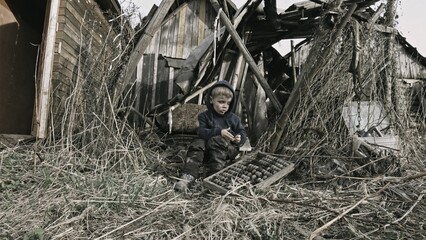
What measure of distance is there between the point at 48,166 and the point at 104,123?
77cm

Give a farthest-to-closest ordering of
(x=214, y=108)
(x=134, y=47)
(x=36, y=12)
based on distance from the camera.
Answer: (x=36, y=12) → (x=134, y=47) → (x=214, y=108)

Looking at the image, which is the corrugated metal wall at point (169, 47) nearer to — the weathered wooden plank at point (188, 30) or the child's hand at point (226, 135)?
the weathered wooden plank at point (188, 30)

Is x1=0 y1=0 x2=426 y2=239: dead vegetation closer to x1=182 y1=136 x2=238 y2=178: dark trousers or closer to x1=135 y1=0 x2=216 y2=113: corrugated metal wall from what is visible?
x1=182 y1=136 x2=238 y2=178: dark trousers

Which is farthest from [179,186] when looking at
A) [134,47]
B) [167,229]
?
[134,47]

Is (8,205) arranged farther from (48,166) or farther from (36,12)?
(36,12)

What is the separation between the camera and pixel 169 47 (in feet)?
31.4

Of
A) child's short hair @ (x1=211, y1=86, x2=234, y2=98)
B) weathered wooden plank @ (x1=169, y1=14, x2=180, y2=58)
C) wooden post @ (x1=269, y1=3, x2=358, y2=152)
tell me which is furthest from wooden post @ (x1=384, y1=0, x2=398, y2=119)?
weathered wooden plank @ (x1=169, y1=14, x2=180, y2=58)

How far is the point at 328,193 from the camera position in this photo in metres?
2.69

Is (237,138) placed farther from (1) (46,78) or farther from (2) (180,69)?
(2) (180,69)

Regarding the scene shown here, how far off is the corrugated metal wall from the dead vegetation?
468cm

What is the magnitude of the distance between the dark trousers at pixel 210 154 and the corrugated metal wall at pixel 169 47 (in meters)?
5.76

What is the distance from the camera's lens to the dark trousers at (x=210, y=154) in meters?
3.24

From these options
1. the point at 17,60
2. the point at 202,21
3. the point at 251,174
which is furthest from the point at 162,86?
the point at 251,174

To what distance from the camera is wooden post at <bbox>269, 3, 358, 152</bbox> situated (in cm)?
372
